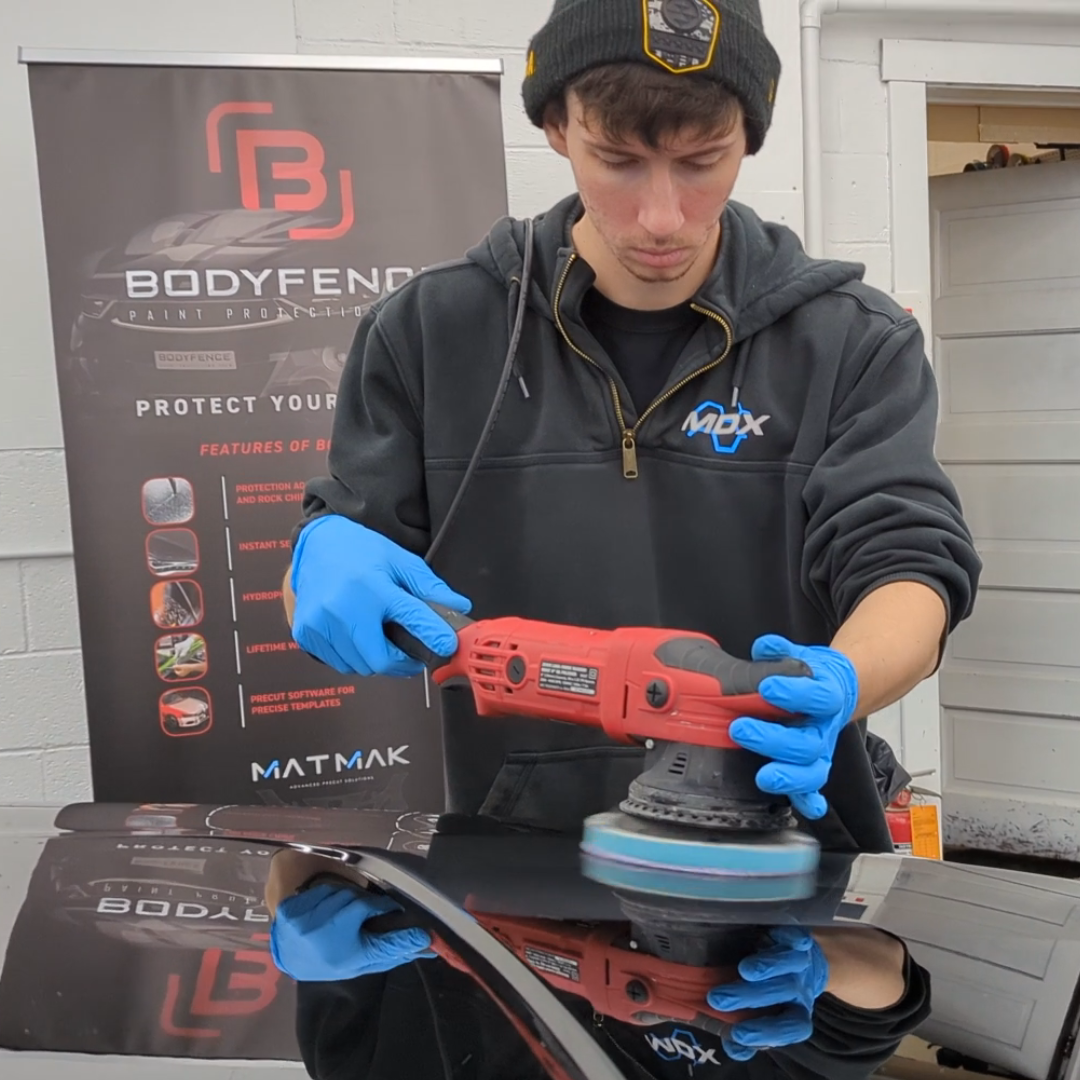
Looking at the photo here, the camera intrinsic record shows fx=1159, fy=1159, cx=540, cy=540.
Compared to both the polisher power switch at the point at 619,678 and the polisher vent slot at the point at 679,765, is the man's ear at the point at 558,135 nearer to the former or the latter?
the polisher power switch at the point at 619,678

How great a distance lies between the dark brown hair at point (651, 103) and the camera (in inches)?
43.4

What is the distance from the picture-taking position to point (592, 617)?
1371 millimetres

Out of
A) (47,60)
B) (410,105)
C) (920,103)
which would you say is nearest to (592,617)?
(410,105)

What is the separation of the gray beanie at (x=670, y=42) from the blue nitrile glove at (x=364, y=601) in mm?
519

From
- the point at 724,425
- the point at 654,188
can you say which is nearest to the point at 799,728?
the point at 724,425

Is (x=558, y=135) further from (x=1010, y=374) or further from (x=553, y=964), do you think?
(x=1010, y=374)

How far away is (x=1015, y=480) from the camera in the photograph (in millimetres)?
3787

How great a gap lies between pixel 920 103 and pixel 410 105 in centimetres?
141

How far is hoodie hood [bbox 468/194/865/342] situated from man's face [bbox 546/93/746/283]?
0.32 feet

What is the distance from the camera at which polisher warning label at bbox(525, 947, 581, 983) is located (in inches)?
27.4

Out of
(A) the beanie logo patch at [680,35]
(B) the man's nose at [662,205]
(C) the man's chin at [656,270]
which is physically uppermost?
(A) the beanie logo patch at [680,35]

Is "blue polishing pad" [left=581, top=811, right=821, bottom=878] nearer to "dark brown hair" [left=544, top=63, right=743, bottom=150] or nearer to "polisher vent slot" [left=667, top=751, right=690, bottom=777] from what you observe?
"polisher vent slot" [left=667, top=751, right=690, bottom=777]

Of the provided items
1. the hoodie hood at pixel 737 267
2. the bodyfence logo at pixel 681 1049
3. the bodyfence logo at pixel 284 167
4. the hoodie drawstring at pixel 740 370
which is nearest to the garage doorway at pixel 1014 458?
the bodyfence logo at pixel 284 167

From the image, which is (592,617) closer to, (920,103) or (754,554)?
(754,554)
